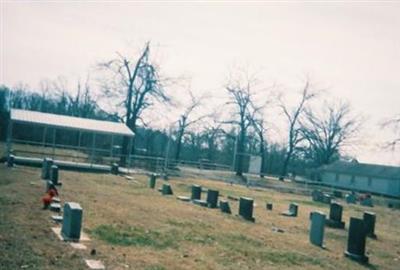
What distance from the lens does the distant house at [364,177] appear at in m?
67.6

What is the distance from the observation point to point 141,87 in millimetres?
52438

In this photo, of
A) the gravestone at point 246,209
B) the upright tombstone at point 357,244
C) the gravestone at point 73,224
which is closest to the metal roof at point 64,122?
the gravestone at point 246,209

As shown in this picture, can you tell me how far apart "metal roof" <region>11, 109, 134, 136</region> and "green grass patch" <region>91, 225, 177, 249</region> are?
77.9 ft

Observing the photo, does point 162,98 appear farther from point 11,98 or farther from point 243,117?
point 11,98

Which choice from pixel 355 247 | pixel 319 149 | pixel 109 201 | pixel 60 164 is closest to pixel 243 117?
pixel 319 149

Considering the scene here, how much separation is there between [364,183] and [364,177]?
0.90 m

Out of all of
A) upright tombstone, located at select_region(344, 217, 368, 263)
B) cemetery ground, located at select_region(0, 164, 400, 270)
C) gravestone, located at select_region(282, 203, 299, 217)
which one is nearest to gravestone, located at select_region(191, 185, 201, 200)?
cemetery ground, located at select_region(0, 164, 400, 270)

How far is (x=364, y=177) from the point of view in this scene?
71.1 m

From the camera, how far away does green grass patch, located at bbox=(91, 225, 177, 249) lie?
34.7 feet

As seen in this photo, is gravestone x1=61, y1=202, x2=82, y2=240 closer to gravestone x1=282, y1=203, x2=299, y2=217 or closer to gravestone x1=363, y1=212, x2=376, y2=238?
gravestone x1=363, y1=212, x2=376, y2=238

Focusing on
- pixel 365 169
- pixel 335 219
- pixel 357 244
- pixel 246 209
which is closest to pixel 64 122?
pixel 246 209

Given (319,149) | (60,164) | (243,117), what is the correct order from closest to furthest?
1. (60,164)
2. (243,117)
3. (319,149)

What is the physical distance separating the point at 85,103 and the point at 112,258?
229 ft

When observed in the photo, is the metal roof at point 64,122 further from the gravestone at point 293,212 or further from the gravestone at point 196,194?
the gravestone at point 293,212
